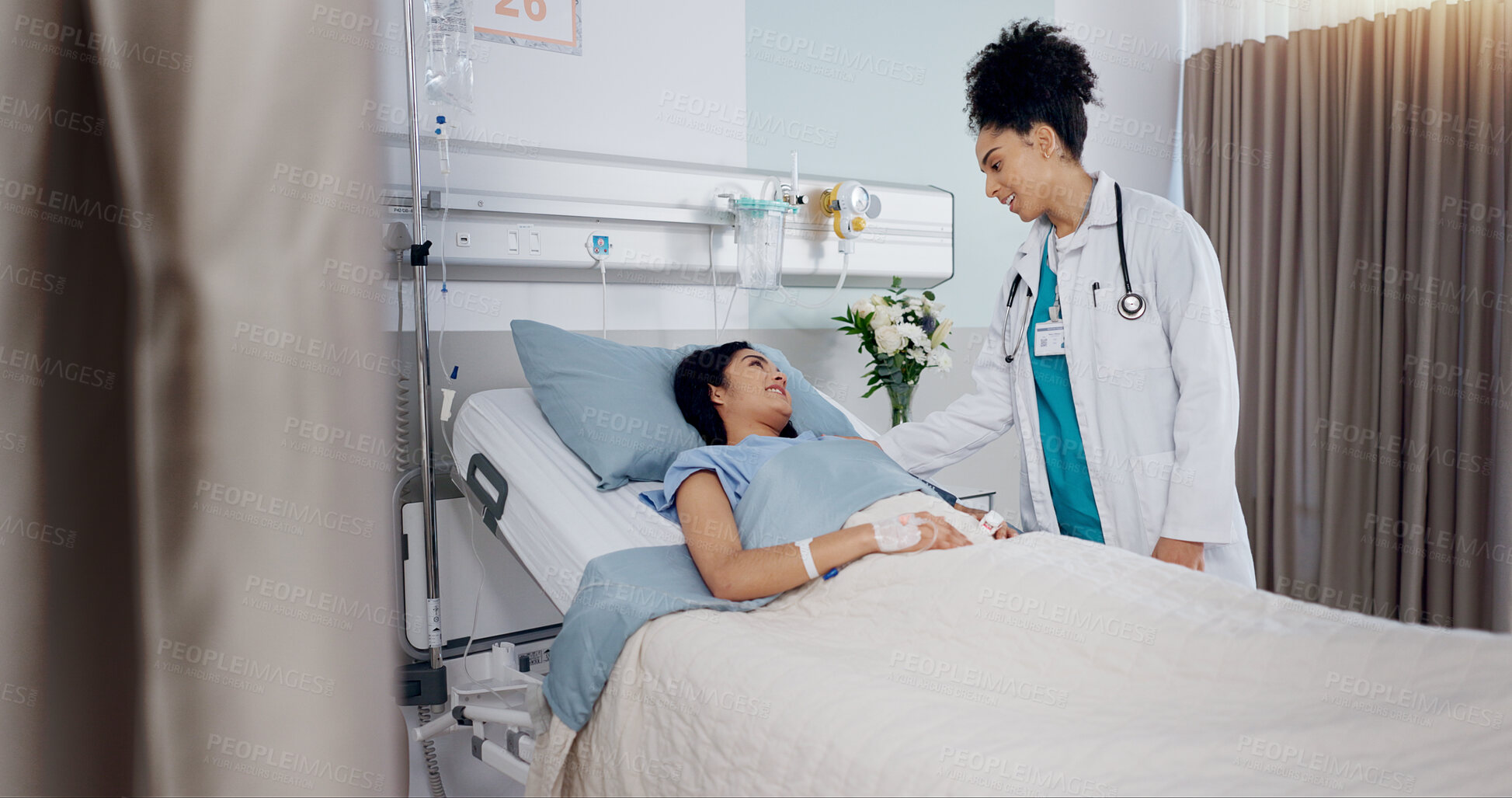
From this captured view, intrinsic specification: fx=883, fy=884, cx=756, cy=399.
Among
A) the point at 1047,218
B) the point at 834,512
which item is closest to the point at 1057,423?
the point at 1047,218

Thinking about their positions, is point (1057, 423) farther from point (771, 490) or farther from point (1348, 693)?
point (1348, 693)

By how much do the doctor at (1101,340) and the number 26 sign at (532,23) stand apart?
3.79ft

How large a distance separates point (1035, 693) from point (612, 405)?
120cm

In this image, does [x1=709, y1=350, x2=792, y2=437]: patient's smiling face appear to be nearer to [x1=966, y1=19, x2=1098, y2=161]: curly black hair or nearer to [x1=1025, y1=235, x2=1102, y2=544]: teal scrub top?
[x1=1025, y1=235, x2=1102, y2=544]: teal scrub top

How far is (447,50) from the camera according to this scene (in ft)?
7.32

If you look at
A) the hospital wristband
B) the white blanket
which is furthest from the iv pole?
the hospital wristband

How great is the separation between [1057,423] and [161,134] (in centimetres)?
185

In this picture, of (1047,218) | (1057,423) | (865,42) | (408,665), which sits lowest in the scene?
(408,665)

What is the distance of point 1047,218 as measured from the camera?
6.37ft

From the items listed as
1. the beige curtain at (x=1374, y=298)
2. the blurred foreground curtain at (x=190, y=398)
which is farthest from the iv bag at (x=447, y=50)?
the beige curtain at (x=1374, y=298)

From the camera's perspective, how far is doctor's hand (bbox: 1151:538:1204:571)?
166 centimetres

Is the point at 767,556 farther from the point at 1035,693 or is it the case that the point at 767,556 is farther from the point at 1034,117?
the point at 1034,117

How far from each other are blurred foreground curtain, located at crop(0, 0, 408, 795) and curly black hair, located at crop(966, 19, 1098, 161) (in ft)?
5.63

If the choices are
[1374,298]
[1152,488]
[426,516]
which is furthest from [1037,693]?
[1374,298]
